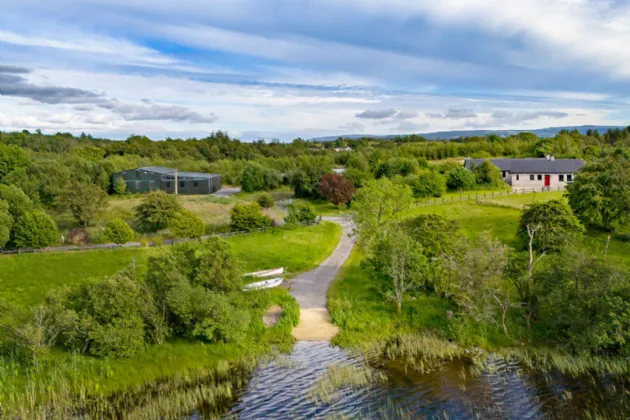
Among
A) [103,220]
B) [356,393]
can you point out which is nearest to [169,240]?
[103,220]

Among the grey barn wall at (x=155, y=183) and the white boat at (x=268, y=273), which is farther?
the grey barn wall at (x=155, y=183)

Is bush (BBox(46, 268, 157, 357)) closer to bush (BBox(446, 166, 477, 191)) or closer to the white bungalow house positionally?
bush (BBox(446, 166, 477, 191))

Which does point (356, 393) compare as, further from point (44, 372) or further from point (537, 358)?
point (44, 372)

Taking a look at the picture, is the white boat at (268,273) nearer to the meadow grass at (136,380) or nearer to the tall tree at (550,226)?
the meadow grass at (136,380)

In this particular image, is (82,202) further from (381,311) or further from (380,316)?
(380,316)

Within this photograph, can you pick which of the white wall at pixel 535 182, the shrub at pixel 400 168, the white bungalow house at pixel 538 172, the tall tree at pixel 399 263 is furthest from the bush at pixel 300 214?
the white wall at pixel 535 182
